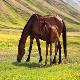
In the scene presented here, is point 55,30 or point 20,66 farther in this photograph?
point 55,30

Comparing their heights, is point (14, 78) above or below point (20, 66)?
above

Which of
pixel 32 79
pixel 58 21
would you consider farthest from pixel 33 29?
pixel 32 79

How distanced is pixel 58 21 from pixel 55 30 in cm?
142

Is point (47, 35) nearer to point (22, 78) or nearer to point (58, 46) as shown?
point (58, 46)

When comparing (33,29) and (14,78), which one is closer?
(14,78)

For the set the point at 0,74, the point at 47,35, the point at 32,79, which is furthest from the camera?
the point at 47,35

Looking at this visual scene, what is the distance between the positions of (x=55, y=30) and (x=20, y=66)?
592 cm

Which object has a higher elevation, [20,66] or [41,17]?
[41,17]

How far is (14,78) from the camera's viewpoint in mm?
22188

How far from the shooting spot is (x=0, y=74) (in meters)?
24.3

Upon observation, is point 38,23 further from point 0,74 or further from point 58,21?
point 0,74

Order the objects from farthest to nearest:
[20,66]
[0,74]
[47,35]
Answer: [47,35]
[20,66]
[0,74]

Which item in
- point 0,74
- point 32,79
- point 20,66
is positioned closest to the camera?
point 32,79

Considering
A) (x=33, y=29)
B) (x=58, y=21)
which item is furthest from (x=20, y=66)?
(x=58, y=21)
